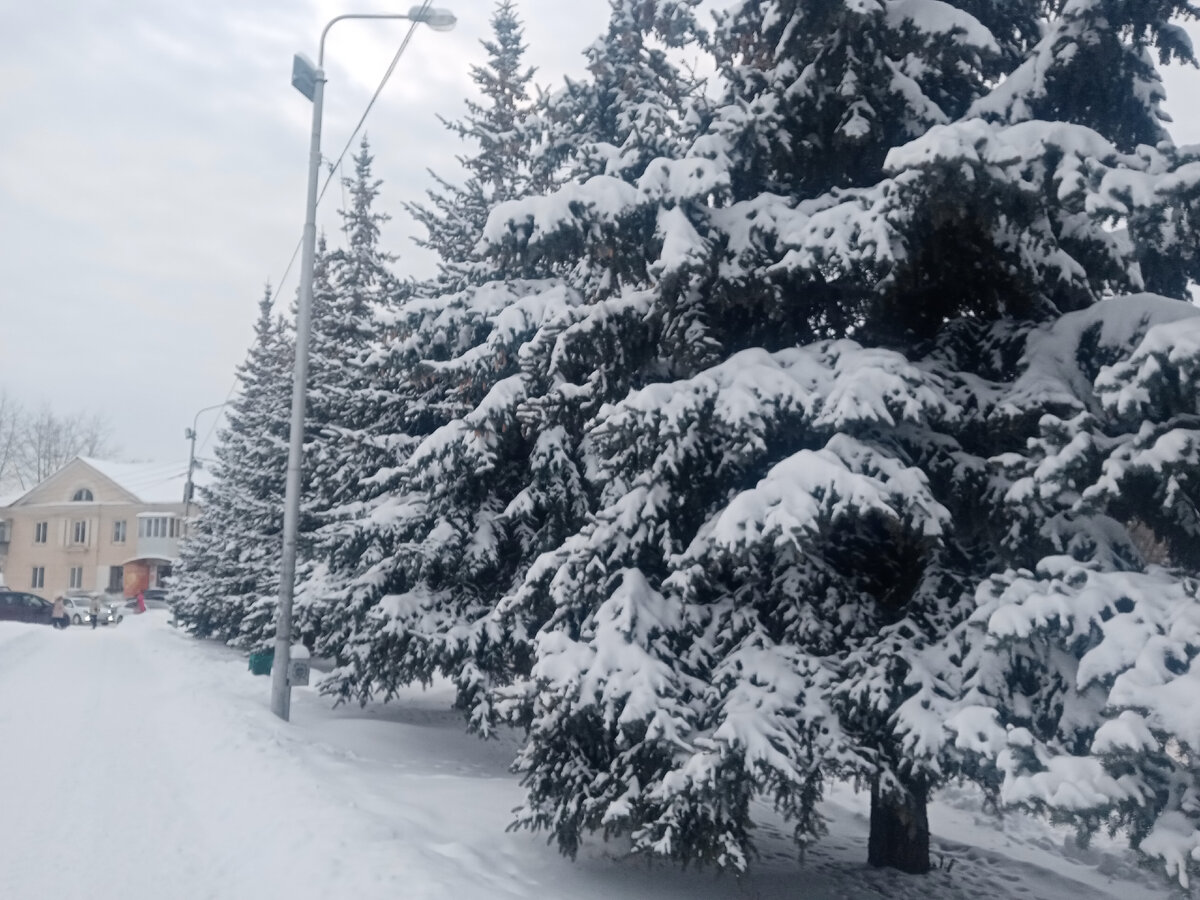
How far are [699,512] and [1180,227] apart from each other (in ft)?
13.5

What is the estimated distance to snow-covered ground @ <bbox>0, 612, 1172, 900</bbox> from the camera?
662 cm

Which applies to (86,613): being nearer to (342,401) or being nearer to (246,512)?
(246,512)

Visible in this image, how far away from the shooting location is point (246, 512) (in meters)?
24.1

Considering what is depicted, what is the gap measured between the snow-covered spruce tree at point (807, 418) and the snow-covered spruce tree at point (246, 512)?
12932 mm

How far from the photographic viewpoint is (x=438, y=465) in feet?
42.8

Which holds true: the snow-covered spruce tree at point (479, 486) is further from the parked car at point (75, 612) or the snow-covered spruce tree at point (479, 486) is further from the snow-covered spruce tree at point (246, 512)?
the parked car at point (75, 612)

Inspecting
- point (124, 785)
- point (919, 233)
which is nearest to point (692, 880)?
point (124, 785)

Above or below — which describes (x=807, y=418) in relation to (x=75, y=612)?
above

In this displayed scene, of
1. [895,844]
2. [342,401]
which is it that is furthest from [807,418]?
[342,401]

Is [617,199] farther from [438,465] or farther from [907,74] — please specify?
[438,465]

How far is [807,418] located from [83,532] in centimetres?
8102

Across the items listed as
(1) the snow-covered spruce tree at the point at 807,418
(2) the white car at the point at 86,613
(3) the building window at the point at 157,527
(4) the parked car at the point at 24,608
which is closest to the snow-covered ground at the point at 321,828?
(1) the snow-covered spruce tree at the point at 807,418

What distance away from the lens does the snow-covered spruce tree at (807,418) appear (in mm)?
7172

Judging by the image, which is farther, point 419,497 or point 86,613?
point 86,613
